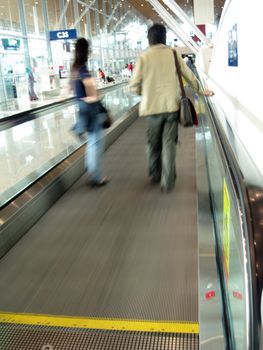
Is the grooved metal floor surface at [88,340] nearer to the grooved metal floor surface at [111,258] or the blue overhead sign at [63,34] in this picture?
the grooved metal floor surface at [111,258]

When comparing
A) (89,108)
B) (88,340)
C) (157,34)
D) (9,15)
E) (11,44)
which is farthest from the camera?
(9,15)

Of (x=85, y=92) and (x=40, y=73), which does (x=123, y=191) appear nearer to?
(x=85, y=92)

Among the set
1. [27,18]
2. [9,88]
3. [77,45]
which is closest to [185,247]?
[77,45]

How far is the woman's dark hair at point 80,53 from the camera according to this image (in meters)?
4.87

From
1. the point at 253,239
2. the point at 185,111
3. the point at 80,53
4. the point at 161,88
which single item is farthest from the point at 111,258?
the point at 80,53

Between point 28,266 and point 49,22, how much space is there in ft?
74.4

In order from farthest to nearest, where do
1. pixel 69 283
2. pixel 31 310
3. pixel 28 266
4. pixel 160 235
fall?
pixel 160 235
pixel 28 266
pixel 69 283
pixel 31 310

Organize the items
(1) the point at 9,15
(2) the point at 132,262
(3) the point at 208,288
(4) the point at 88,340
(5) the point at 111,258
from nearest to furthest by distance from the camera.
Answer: (4) the point at 88,340, (3) the point at 208,288, (2) the point at 132,262, (5) the point at 111,258, (1) the point at 9,15

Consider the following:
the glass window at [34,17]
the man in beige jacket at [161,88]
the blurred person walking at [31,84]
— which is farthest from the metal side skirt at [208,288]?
the glass window at [34,17]

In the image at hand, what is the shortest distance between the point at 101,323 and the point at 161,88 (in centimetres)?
301

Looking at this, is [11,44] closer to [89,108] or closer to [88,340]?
[89,108]

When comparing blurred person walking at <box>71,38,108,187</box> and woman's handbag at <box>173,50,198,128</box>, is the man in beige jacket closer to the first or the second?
woman's handbag at <box>173,50,198,128</box>

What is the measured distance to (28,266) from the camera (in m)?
3.57

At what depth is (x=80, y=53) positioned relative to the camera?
→ 493 centimetres
